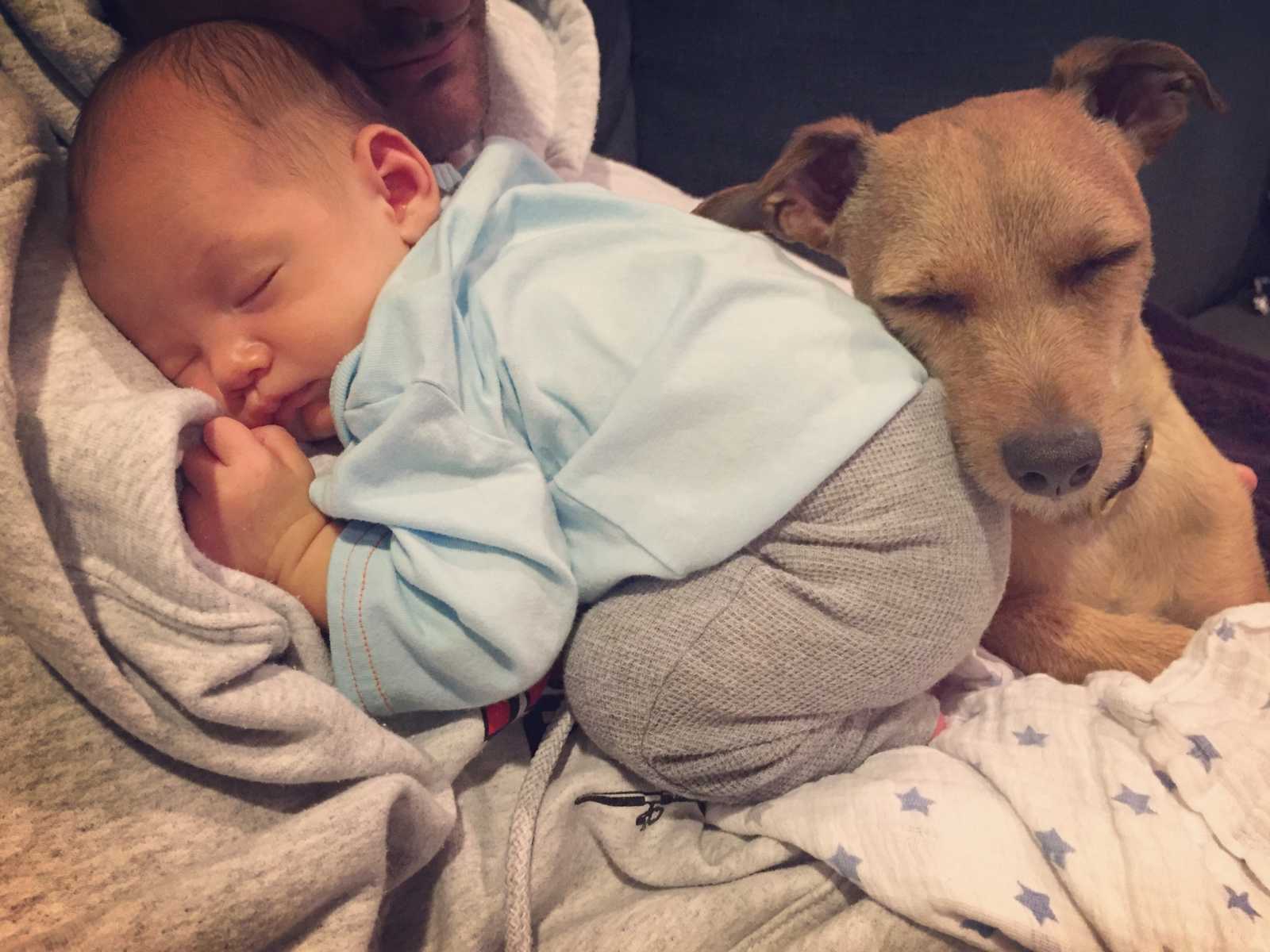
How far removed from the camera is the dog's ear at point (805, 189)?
129cm

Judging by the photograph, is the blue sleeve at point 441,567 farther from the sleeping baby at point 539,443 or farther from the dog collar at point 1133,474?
the dog collar at point 1133,474

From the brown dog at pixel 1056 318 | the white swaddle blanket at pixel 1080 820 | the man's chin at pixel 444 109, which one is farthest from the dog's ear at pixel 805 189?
the white swaddle blanket at pixel 1080 820

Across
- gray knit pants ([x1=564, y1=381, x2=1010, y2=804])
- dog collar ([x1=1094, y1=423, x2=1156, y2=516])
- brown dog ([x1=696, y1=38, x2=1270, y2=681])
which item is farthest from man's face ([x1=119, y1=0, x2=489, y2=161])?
dog collar ([x1=1094, y1=423, x2=1156, y2=516])

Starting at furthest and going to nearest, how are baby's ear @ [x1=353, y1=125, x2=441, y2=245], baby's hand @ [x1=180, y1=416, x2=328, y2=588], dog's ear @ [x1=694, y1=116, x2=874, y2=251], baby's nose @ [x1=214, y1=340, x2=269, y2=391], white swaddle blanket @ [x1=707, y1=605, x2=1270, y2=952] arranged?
1. dog's ear @ [x1=694, y1=116, x2=874, y2=251]
2. baby's ear @ [x1=353, y1=125, x2=441, y2=245]
3. baby's nose @ [x1=214, y1=340, x2=269, y2=391]
4. baby's hand @ [x1=180, y1=416, x2=328, y2=588]
5. white swaddle blanket @ [x1=707, y1=605, x2=1270, y2=952]

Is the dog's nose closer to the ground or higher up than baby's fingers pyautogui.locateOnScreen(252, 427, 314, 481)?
higher up

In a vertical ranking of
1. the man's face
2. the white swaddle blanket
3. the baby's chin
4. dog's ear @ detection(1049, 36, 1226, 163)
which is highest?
dog's ear @ detection(1049, 36, 1226, 163)

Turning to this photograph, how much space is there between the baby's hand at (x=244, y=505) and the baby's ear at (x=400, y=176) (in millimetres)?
395

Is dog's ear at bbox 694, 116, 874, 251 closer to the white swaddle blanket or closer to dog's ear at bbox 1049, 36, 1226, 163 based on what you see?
dog's ear at bbox 1049, 36, 1226, 163

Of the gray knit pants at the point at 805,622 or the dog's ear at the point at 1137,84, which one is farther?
the dog's ear at the point at 1137,84

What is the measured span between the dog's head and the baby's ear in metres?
0.53

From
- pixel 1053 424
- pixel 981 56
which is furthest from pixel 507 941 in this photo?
pixel 981 56

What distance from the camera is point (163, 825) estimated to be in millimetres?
810

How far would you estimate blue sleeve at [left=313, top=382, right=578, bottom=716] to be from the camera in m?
0.92

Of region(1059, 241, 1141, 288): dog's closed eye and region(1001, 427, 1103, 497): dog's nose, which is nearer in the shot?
region(1001, 427, 1103, 497): dog's nose
